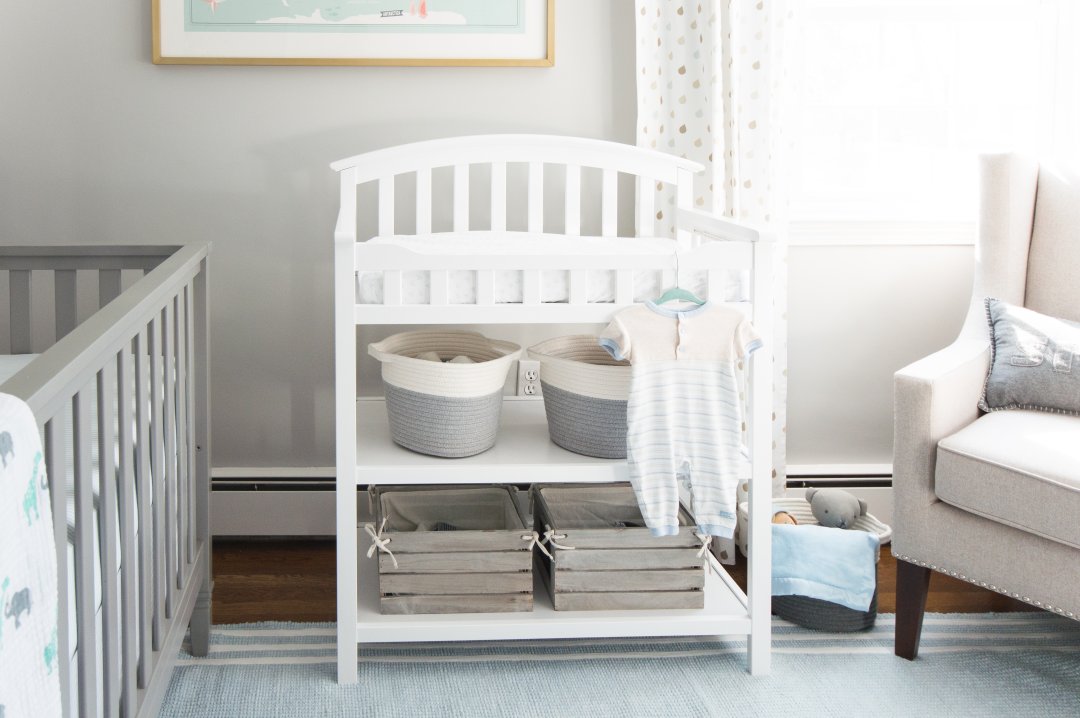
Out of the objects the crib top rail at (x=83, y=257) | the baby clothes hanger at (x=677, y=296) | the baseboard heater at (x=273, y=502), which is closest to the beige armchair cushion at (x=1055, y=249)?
the baby clothes hanger at (x=677, y=296)

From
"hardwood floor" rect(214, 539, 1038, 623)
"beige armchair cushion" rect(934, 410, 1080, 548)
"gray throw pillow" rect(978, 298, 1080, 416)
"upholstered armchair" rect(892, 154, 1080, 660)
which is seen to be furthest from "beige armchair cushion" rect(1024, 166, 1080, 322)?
"hardwood floor" rect(214, 539, 1038, 623)

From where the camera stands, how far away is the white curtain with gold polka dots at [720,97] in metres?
2.25

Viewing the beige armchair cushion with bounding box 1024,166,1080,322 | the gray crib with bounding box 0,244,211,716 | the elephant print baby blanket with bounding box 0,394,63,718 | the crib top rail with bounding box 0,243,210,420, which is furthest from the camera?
the beige armchair cushion with bounding box 1024,166,1080,322

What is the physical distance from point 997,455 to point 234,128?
1.74 metres

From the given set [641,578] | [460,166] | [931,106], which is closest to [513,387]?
[460,166]

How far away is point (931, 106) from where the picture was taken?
254cm

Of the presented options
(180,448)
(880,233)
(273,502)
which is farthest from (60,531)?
(880,233)

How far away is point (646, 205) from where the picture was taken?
2242 millimetres

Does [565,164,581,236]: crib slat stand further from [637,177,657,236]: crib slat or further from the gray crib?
the gray crib

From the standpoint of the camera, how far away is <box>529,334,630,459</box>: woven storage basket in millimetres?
1766

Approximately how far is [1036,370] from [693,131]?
0.89 metres

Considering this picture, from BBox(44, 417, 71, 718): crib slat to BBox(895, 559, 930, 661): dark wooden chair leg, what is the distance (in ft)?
4.75

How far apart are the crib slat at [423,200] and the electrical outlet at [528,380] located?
408 mm

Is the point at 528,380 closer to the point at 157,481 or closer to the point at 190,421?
the point at 190,421
